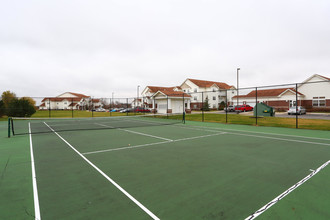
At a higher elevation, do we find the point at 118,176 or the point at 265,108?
the point at 265,108

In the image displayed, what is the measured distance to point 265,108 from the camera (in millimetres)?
22375

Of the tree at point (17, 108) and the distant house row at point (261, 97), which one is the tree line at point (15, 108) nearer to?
the tree at point (17, 108)

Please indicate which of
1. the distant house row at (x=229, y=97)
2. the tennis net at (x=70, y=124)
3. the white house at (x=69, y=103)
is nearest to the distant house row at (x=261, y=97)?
the distant house row at (x=229, y=97)

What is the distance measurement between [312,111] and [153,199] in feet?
125

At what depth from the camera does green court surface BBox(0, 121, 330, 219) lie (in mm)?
2980

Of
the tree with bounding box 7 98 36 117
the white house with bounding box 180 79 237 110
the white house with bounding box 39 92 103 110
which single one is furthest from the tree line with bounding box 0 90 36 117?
the white house with bounding box 39 92 103 110

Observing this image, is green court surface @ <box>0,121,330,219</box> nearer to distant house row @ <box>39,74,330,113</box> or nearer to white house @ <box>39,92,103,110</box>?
distant house row @ <box>39,74,330,113</box>

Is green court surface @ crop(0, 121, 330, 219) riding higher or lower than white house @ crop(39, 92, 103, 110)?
lower

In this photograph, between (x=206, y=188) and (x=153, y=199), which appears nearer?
(x=153, y=199)

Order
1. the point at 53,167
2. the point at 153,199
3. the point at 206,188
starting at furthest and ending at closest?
1. the point at 53,167
2. the point at 206,188
3. the point at 153,199

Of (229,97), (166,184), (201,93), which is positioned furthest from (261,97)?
(166,184)

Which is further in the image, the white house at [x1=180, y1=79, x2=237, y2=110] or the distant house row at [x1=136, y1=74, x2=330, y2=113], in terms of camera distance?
the white house at [x1=180, y1=79, x2=237, y2=110]

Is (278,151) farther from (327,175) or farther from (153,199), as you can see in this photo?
(153,199)

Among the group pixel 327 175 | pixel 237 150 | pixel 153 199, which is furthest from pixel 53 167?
pixel 327 175
